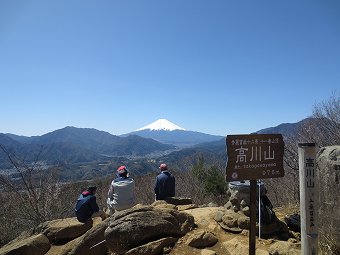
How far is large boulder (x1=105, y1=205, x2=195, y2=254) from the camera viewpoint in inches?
276

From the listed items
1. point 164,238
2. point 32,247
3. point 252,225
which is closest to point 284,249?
point 252,225

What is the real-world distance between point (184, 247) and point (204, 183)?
27373mm

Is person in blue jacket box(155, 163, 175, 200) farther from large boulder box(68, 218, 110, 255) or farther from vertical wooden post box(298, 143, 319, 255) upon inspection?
vertical wooden post box(298, 143, 319, 255)

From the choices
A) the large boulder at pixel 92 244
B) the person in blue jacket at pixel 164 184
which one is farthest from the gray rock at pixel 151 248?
the person in blue jacket at pixel 164 184

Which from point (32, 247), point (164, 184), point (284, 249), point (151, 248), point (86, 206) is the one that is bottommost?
point (32, 247)

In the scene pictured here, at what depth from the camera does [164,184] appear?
10.3 m

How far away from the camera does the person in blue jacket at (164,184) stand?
10.3m

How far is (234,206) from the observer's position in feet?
25.8

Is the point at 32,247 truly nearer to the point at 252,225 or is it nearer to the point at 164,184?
the point at 164,184

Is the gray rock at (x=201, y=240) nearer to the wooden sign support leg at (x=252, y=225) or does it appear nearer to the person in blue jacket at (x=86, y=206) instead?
the wooden sign support leg at (x=252, y=225)

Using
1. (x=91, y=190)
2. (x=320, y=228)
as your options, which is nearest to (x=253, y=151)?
(x=320, y=228)

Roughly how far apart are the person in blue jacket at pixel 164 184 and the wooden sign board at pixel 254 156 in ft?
18.0

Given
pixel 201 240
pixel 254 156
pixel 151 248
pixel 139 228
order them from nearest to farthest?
1. pixel 254 156
2. pixel 151 248
3. pixel 201 240
4. pixel 139 228

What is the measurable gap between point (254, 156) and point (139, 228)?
11.3 ft
